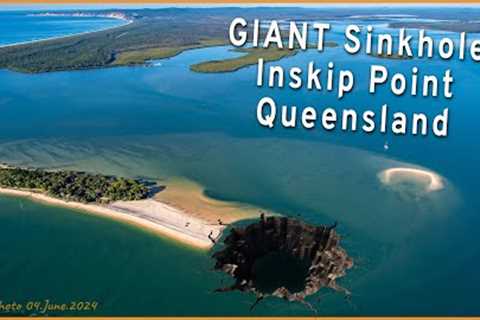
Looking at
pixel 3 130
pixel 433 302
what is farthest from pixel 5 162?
pixel 433 302

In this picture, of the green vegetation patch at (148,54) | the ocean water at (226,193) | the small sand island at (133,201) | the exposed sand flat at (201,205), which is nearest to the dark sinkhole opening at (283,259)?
the ocean water at (226,193)

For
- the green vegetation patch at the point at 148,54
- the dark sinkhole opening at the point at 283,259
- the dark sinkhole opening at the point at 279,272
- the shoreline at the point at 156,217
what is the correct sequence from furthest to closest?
the green vegetation patch at the point at 148,54, the shoreline at the point at 156,217, the dark sinkhole opening at the point at 279,272, the dark sinkhole opening at the point at 283,259

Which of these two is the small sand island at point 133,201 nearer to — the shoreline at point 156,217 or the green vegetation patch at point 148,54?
the shoreline at point 156,217

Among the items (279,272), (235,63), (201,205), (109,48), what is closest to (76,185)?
(201,205)

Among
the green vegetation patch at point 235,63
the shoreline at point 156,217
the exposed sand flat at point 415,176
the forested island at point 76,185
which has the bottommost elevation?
the shoreline at point 156,217

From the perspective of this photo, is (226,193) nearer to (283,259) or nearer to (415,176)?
(283,259)

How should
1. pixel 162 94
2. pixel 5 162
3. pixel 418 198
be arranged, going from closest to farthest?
pixel 418 198 < pixel 5 162 < pixel 162 94

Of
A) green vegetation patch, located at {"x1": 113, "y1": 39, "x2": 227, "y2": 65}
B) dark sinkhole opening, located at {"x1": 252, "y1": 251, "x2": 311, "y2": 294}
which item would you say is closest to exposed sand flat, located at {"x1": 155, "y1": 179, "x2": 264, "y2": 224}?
dark sinkhole opening, located at {"x1": 252, "y1": 251, "x2": 311, "y2": 294}

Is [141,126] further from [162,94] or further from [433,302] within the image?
[433,302]
